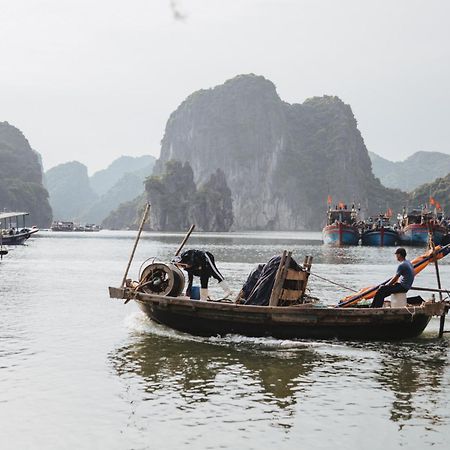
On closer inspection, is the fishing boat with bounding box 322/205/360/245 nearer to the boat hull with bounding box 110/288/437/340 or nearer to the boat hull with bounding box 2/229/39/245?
the boat hull with bounding box 2/229/39/245

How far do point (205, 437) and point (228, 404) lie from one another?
1.75m

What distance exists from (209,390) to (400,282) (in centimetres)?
691

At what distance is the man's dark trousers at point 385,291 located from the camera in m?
17.4

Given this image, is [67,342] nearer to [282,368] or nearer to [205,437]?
[282,368]

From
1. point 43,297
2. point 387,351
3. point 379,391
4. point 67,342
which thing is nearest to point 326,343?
point 387,351

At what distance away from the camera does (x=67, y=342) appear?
1811 centimetres

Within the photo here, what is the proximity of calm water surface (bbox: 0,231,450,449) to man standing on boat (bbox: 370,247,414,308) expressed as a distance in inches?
53.3

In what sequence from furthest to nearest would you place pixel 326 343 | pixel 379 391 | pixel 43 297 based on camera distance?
pixel 43 297 < pixel 326 343 < pixel 379 391

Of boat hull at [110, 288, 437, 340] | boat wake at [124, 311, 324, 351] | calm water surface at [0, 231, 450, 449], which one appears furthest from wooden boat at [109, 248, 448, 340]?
calm water surface at [0, 231, 450, 449]

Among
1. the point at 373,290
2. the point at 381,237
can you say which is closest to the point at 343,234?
the point at 381,237

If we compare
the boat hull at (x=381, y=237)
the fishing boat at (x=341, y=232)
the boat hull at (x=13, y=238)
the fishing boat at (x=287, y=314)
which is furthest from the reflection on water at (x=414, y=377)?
the boat hull at (x=381, y=237)

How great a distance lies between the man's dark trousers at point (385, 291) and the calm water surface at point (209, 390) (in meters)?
1.15

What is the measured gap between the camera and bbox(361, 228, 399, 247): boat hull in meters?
98.3

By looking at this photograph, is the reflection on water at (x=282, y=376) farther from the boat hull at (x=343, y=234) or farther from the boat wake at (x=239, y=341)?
the boat hull at (x=343, y=234)
